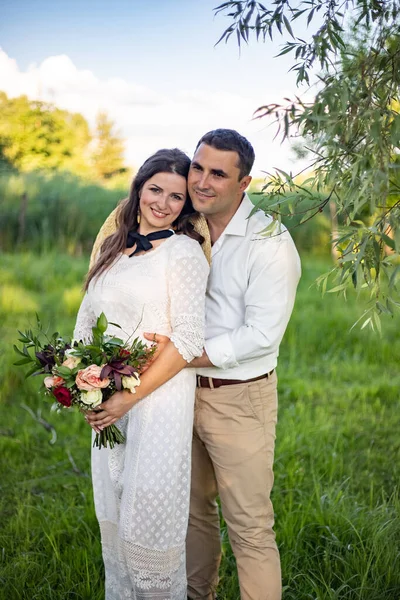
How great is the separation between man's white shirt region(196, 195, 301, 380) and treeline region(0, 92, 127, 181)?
7090mm

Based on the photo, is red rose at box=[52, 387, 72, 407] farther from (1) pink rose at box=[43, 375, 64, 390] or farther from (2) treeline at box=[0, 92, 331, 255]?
(2) treeline at box=[0, 92, 331, 255]

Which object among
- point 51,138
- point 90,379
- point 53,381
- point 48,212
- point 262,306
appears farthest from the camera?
point 51,138

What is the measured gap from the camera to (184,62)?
1111 centimetres

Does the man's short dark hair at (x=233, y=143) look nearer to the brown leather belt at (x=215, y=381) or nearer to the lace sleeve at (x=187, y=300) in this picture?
the lace sleeve at (x=187, y=300)

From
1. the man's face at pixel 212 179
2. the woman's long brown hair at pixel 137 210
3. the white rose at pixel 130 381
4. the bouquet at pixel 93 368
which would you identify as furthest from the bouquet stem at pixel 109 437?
the man's face at pixel 212 179

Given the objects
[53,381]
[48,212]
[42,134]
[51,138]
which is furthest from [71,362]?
[51,138]

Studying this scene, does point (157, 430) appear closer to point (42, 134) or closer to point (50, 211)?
point (50, 211)

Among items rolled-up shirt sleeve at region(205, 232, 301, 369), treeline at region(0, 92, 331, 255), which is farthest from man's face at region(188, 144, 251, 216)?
treeline at region(0, 92, 331, 255)

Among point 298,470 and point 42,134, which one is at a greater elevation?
point 42,134

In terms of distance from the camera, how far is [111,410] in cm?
256

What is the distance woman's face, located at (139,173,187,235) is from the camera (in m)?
2.78

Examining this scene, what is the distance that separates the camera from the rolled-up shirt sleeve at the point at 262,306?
2730 millimetres

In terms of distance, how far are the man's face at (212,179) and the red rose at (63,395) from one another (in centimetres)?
89

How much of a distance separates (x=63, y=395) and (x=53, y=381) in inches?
2.8
